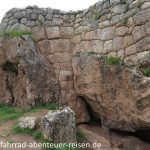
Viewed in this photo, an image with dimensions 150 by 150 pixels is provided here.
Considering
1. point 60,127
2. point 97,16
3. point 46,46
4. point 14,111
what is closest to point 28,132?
point 60,127

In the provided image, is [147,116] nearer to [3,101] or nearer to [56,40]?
[56,40]

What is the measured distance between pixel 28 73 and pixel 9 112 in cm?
139

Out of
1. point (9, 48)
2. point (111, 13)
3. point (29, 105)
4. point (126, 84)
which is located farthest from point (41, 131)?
point (111, 13)

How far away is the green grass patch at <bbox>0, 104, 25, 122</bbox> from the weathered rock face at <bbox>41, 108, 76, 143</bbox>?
1753 mm

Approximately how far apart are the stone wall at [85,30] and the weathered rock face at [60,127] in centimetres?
215

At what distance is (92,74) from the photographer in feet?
29.9

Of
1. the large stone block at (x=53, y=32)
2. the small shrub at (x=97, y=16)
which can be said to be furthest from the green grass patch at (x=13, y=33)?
the small shrub at (x=97, y=16)

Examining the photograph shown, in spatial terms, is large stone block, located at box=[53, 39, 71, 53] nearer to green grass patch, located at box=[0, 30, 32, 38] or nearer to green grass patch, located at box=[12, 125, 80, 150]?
green grass patch, located at box=[0, 30, 32, 38]

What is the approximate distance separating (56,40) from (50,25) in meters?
0.57

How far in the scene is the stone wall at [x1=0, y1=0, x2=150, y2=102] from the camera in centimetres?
849

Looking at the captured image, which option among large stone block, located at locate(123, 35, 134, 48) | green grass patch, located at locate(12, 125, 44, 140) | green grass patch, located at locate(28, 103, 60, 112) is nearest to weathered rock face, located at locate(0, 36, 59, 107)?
green grass patch, located at locate(28, 103, 60, 112)

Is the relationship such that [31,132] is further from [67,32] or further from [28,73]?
[67,32]

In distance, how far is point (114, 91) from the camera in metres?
8.65

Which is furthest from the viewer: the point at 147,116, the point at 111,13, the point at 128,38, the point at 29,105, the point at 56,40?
the point at 56,40
